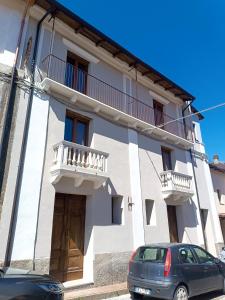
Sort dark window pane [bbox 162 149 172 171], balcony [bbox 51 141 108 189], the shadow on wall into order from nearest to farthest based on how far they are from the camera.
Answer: balcony [bbox 51 141 108 189] < the shadow on wall < dark window pane [bbox 162 149 172 171]

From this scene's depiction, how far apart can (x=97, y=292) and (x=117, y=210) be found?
308cm

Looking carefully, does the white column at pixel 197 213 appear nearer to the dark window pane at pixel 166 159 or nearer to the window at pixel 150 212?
the dark window pane at pixel 166 159

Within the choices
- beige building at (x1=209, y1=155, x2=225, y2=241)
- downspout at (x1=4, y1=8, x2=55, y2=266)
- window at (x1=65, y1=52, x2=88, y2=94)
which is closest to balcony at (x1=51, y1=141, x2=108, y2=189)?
downspout at (x1=4, y1=8, x2=55, y2=266)

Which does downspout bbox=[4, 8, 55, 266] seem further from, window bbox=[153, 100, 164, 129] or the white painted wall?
window bbox=[153, 100, 164, 129]

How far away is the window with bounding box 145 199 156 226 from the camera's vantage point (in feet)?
33.3

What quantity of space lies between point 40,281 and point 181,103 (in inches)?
552

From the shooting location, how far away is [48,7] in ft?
29.8

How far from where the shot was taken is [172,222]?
1153 cm

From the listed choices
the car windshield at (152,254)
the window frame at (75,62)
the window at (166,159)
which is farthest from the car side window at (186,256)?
the window frame at (75,62)

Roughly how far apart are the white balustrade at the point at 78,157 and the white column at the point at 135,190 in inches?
80.6

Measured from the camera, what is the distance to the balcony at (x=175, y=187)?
1070 cm

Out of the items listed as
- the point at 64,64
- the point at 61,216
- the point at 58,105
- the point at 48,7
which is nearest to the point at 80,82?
the point at 64,64

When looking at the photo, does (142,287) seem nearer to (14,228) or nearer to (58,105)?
(14,228)

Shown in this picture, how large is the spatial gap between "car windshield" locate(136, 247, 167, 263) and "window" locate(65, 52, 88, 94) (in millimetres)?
6559
